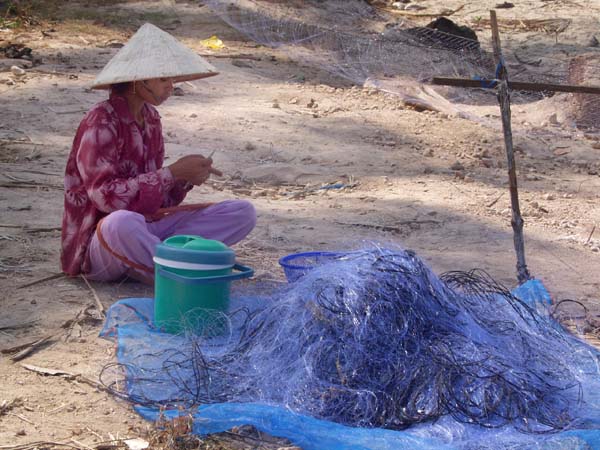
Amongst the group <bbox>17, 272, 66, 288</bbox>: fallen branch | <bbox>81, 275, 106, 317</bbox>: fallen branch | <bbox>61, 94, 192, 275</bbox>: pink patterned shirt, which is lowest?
<bbox>17, 272, 66, 288</bbox>: fallen branch

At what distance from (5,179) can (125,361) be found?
2.74 metres

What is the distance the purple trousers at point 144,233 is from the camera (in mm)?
3580

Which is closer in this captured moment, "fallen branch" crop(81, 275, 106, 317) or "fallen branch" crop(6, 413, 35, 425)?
"fallen branch" crop(6, 413, 35, 425)

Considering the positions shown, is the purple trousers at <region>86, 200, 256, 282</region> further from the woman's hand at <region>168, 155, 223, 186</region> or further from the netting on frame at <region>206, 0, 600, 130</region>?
the netting on frame at <region>206, 0, 600, 130</region>

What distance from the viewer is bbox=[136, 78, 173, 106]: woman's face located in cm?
363

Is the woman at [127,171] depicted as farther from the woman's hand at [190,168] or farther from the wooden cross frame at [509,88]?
the wooden cross frame at [509,88]

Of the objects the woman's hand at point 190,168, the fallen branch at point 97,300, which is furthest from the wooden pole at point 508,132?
the fallen branch at point 97,300

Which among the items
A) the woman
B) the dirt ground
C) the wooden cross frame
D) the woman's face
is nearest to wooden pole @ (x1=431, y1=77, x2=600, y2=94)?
the wooden cross frame

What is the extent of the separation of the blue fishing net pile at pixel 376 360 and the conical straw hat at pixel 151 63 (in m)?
0.99

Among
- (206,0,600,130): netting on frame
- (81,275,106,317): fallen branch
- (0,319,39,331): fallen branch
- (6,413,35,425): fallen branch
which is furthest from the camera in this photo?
(206,0,600,130): netting on frame

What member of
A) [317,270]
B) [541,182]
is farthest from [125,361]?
[541,182]

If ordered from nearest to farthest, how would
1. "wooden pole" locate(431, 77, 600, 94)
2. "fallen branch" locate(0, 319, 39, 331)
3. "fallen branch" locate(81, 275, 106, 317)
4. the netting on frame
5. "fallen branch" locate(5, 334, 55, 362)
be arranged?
"fallen branch" locate(5, 334, 55, 362) < "fallen branch" locate(0, 319, 39, 331) < "fallen branch" locate(81, 275, 106, 317) < "wooden pole" locate(431, 77, 600, 94) < the netting on frame

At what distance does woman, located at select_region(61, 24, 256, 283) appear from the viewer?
3.60 m

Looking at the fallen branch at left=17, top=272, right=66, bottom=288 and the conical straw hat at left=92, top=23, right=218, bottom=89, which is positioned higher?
the conical straw hat at left=92, top=23, right=218, bottom=89
